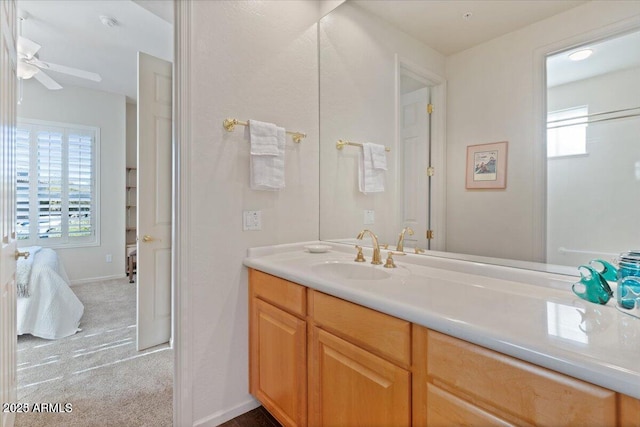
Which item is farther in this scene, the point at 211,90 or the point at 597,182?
the point at 211,90

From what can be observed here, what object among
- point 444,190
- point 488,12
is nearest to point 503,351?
point 444,190

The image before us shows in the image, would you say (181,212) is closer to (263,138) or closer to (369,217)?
(263,138)

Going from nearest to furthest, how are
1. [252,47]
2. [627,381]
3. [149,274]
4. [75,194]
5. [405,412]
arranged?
[627,381] < [405,412] < [252,47] < [149,274] < [75,194]

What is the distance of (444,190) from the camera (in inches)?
57.1

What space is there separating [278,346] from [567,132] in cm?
150

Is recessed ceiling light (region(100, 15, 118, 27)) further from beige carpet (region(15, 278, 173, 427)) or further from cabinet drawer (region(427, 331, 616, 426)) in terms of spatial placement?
cabinet drawer (region(427, 331, 616, 426))

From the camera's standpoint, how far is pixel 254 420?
1.63m

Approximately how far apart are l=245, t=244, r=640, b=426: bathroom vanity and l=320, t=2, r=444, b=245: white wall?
423mm

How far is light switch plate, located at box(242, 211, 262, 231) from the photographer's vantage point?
1.68m

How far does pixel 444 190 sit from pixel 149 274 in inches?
86.4

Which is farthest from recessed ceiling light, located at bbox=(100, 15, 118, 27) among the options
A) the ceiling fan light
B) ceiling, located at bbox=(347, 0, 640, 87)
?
ceiling, located at bbox=(347, 0, 640, 87)

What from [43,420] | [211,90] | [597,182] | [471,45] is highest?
[471,45]

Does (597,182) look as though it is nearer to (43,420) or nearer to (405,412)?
(405,412)

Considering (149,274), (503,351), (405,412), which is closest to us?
(503,351)
